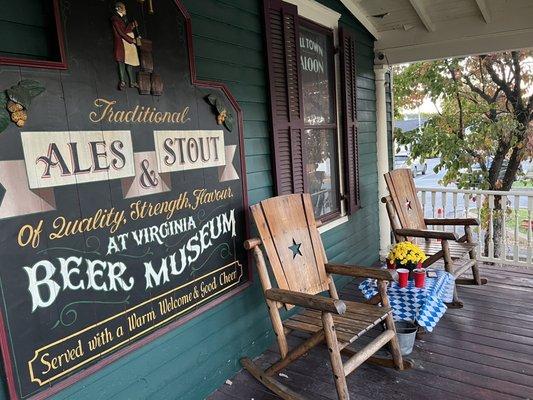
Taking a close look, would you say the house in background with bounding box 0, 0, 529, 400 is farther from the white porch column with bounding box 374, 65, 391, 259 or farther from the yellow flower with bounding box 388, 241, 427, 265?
the yellow flower with bounding box 388, 241, 427, 265

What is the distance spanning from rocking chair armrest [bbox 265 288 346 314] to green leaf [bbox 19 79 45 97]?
133 centimetres

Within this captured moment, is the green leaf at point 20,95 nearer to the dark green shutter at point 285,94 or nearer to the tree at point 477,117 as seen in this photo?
the dark green shutter at point 285,94

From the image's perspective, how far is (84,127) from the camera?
1.49m

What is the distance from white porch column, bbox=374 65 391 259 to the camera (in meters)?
4.15

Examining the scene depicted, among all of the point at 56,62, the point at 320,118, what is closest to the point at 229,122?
the point at 56,62

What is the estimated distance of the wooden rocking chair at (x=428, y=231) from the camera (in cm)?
302

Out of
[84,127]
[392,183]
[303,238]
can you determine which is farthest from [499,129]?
[84,127]

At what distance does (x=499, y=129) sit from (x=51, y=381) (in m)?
5.69

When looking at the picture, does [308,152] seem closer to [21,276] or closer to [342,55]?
[342,55]

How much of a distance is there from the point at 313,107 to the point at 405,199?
1174 mm

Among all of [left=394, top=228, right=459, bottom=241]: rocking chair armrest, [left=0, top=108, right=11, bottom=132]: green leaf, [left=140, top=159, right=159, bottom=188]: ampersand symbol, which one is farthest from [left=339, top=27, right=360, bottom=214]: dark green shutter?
[left=0, top=108, right=11, bottom=132]: green leaf

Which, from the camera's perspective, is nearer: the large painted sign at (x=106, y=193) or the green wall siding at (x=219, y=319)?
the large painted sign at (x=106, y=193)

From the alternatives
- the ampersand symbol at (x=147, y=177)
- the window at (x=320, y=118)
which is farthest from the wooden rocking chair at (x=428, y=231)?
the ampersand symbol at (x=147, y=177)

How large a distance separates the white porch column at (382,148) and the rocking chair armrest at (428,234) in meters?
1.14
